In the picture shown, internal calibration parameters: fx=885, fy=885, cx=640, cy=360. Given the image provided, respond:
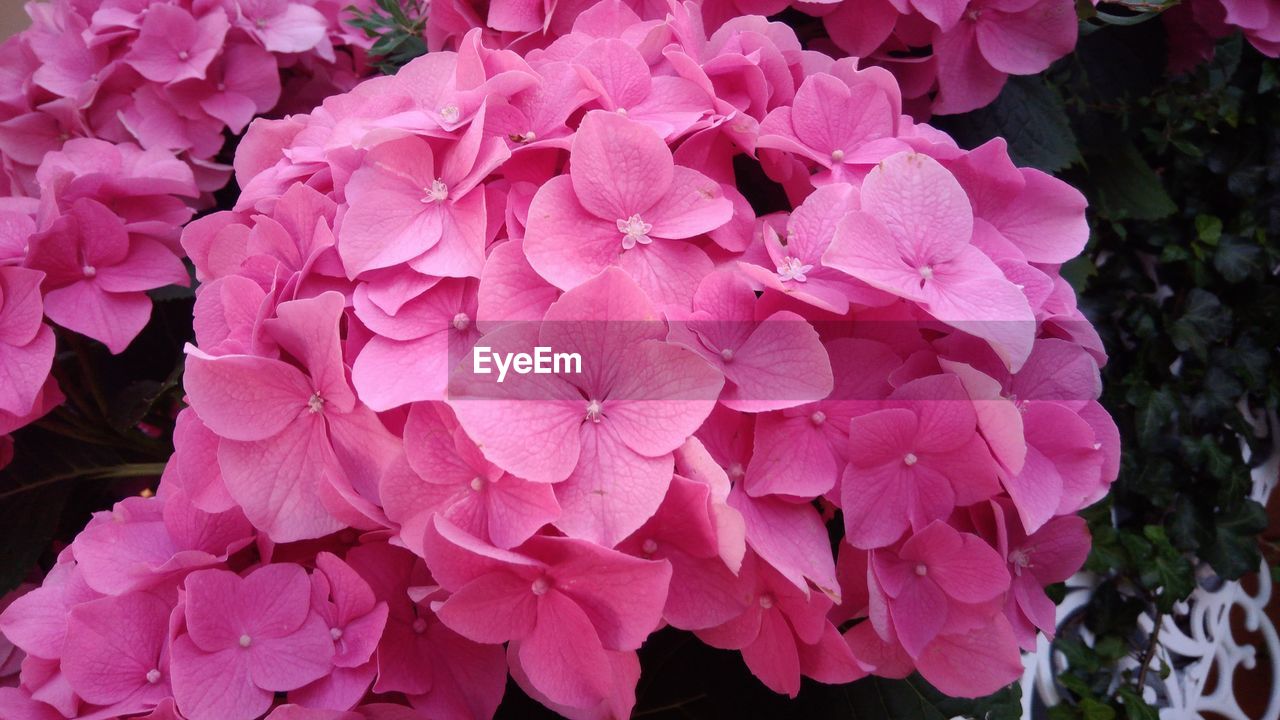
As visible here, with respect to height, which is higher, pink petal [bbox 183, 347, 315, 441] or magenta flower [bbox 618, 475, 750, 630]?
pink petal [bbox 183, 347, 315, 441]


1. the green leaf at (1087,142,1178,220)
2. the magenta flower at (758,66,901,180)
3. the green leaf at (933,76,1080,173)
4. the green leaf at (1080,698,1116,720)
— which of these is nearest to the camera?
the magenta flower at (758,66,901,180)

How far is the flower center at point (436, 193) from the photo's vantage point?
1.24 feet

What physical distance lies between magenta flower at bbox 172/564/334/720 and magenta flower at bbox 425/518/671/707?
89 mm

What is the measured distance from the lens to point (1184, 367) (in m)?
0.93

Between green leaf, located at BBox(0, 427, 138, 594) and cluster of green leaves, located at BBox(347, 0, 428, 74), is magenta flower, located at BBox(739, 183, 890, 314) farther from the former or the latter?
green leaf, located at BBox(0, 427, 138, 594)

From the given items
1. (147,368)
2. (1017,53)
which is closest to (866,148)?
(1017,53)

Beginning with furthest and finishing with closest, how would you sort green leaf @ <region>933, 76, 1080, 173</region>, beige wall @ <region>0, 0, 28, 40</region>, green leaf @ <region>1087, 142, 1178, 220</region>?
1. beige wall @ <region>0, 0, 28, 40</region>
2. green leaf @ <region>1087, 142, 1178, 220</region>
3. green leaf @ <region>933, 76, 1080, 173</region>

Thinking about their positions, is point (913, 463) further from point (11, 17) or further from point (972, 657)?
point (11, 17)

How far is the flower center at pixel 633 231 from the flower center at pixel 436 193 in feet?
0.26

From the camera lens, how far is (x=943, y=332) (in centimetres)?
37

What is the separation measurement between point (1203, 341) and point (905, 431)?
72 centimetres

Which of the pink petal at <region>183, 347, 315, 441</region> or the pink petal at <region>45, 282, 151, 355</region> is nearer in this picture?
the pink petal at <region>183, 347, 315, 441</region>

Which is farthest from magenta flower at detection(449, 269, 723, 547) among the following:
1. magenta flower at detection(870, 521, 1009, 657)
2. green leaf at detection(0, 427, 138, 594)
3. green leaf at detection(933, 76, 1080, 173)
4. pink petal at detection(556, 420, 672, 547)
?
green leaf at detection(0, 427, 138, 594)

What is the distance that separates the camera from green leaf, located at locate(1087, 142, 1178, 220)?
738mm
